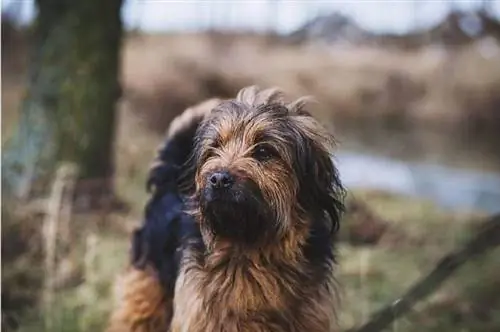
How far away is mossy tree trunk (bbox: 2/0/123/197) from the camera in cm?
191

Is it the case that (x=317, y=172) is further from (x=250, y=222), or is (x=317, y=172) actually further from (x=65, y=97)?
(x=65, y=97)

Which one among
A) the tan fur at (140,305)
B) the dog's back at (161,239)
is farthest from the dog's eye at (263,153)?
the tan fur at (140,305)

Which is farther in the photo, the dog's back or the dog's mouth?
the dog's back

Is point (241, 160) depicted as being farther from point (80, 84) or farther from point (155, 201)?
point (80, 84)

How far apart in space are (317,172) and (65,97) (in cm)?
73

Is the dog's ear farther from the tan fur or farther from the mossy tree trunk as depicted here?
the mossy tree trunk

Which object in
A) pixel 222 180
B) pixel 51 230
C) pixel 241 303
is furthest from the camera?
pixel 51 230

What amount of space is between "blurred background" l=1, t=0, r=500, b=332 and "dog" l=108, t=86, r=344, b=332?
0.38ft

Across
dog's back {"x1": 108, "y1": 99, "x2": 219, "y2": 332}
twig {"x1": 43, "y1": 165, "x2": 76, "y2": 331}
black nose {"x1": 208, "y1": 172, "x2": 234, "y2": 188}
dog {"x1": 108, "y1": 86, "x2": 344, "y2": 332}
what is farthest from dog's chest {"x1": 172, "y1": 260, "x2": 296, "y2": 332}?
twig {"x1": 43, "y1": 165, "x2": 76, "y2": 331}

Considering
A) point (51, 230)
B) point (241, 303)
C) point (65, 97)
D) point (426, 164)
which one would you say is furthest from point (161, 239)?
point (426, 164)

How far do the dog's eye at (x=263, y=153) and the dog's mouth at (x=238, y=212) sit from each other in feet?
0.23

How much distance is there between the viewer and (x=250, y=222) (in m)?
1.51

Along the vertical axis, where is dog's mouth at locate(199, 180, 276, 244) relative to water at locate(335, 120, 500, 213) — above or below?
below

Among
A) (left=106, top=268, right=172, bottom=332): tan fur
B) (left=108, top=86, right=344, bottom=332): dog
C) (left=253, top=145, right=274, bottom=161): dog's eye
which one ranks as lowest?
(left=106, top=268, right=172, bottom=332): tan fur
